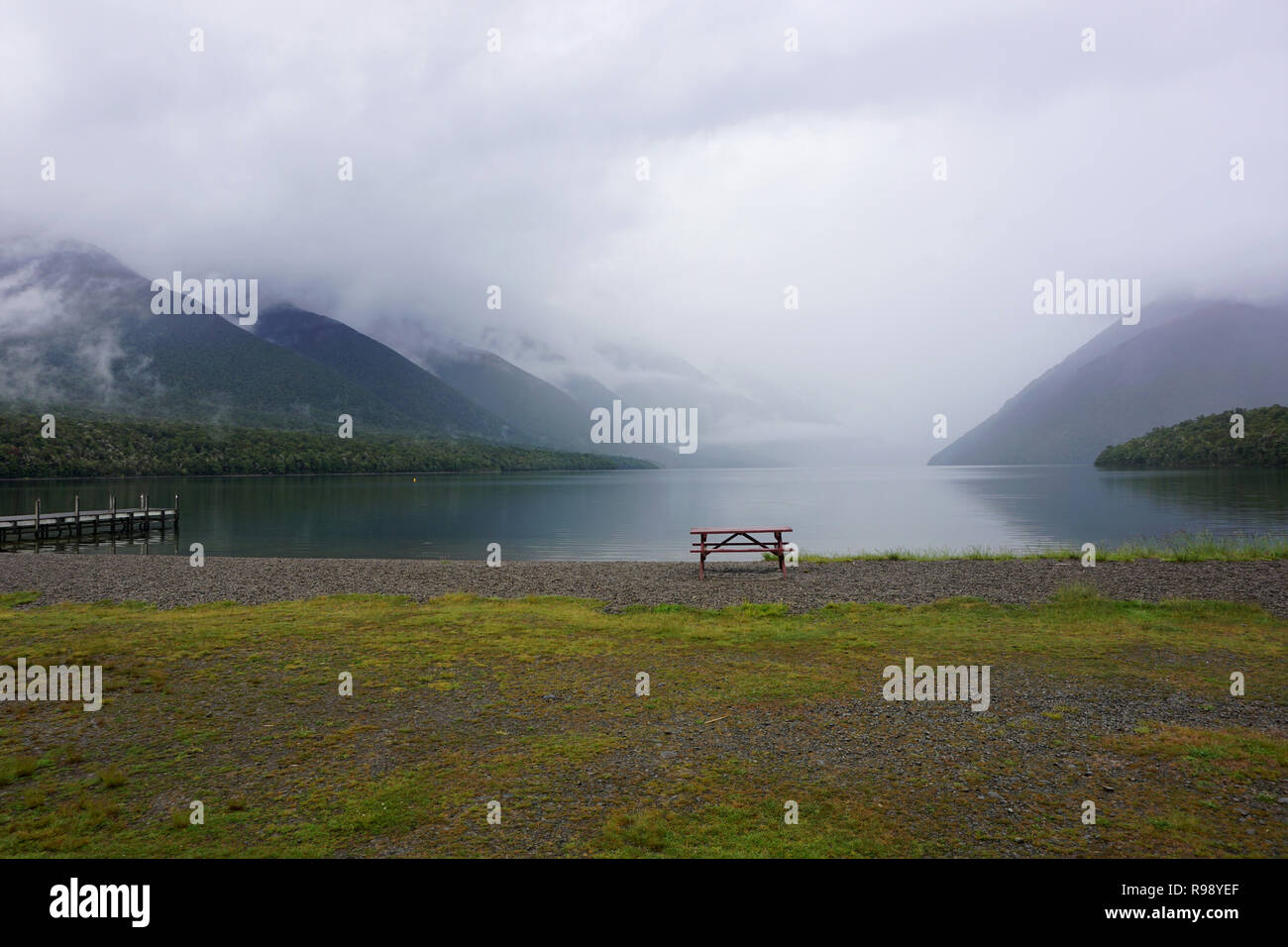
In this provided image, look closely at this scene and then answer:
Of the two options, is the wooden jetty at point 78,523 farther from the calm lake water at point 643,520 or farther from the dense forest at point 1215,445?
the dense forest at point 1215,445

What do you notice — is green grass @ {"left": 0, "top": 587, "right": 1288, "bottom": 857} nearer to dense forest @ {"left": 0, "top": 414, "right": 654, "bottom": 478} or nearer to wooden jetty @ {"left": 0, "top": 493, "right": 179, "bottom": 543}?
wooden jetty @ {"left": 0, "top": 493, "right": 179, "bottom": 543}

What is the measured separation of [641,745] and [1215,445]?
181m

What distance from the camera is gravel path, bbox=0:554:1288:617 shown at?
18.2m

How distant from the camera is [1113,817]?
5.91 meters

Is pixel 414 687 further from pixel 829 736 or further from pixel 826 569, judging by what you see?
pixel 826 569

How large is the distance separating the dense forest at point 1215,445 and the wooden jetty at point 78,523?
14808cm

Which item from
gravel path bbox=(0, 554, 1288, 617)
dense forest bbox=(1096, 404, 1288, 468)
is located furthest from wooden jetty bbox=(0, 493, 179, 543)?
dense forest bbox=(1096, 404, 1288, 468)

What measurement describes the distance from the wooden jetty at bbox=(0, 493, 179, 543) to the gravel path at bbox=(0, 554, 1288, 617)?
23.0 meters

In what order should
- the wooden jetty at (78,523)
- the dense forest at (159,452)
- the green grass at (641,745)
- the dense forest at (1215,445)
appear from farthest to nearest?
the dense forest at (159,452) → the dense forest at (1215,445) → the wooden jetty at (78,523) → the green grass at (641,745)

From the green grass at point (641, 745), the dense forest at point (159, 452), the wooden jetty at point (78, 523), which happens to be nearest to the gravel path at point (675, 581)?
the green grass at point (641, 745)

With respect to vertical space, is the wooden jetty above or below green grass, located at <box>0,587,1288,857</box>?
above

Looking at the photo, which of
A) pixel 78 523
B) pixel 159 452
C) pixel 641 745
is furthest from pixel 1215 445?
pixel 159 452

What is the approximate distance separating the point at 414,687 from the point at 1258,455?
168 metres

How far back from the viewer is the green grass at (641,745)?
18.6 ft
